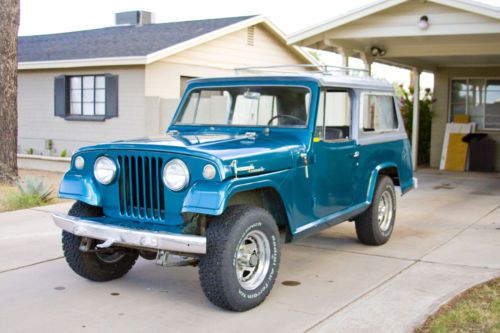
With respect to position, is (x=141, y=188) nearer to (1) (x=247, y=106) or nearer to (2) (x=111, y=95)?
(1) (x=247, y=106)

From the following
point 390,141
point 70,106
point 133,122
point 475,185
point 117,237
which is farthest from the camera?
point 70,106

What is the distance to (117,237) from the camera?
15.1ft

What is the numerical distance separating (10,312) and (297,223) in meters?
2.38

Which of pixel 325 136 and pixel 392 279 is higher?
pixel 325 136

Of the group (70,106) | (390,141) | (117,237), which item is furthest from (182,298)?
(70,106)

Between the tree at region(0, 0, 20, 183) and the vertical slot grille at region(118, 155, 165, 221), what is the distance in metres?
7.48

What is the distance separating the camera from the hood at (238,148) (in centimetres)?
460

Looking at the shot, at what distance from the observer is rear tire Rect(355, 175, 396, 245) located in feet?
22.0

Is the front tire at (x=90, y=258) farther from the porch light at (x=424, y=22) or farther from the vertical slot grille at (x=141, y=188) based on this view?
the porch light at (x=424, y=22)

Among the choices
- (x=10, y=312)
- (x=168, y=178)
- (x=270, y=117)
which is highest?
(x=270, y=117)

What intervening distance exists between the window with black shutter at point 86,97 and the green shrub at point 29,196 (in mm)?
6220

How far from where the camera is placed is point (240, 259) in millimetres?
4750

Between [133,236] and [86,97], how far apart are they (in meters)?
12.8

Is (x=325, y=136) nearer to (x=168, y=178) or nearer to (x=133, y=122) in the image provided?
(x=168, y=178)
